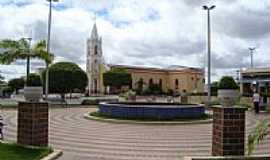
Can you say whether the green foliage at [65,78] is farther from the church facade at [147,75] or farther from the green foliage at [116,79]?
the church facade at [147,75]

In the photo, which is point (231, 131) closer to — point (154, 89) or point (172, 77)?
point (154, 89)

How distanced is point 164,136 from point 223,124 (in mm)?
5137

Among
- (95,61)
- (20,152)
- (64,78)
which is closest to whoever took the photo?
(20,152)

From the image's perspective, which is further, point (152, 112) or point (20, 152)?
point (152, 112)

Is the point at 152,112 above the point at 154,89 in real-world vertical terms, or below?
below

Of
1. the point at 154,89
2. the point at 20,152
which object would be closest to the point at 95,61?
the point at 154,89

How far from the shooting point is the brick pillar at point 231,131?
29.0 ft

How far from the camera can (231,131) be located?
8875mm

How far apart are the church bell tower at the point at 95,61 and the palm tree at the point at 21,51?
51.8 metres

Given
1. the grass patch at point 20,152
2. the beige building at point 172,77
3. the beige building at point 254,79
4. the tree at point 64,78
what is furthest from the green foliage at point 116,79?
the grass patch at point 20,152

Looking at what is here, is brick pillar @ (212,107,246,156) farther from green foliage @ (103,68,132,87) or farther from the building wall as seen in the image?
the building wall

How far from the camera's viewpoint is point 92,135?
13648 mm

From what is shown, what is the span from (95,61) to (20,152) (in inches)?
3023

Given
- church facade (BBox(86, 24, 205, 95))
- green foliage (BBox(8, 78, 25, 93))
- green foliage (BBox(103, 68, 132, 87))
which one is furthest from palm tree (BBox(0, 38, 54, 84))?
church facade (BBox(86, 24, 205, 95))
